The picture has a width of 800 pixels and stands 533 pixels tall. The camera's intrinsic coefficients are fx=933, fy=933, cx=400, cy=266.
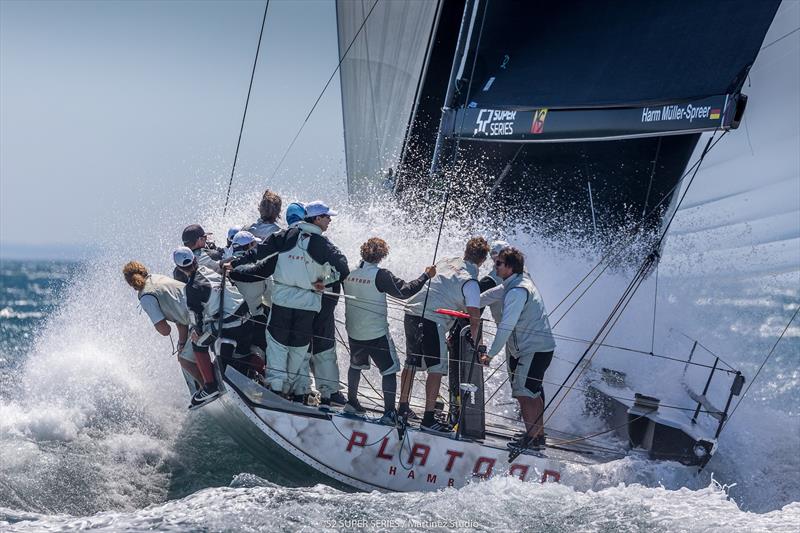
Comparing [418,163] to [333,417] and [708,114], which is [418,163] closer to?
[708,114]

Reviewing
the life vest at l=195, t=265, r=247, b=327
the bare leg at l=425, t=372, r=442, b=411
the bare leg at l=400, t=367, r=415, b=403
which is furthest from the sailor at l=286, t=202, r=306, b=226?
the bare leg at l=425, t=372, r=442, b=411

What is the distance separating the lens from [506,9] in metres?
7.43

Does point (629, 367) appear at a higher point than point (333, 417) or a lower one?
higher

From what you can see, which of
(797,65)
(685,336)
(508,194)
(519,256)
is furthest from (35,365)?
(797,65)

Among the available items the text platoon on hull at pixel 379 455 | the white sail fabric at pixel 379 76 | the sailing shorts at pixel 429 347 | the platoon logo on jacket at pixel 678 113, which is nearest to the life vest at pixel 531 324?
the sailing shorts at pixel 429 347

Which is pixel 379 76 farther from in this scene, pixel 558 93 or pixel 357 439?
pixel 357 439

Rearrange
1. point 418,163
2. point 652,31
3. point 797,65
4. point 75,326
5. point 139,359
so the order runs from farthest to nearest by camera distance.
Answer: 1. point 418,163
2. point 797,65
3. point 75,326
4. point 139,359
5. point 652,31

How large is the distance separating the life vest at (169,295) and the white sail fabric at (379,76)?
157 inches

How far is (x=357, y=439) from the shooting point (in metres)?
5.45

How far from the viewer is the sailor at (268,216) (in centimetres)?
625

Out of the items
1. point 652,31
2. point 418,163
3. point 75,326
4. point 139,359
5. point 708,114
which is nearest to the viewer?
point 708,114

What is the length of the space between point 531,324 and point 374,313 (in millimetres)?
941

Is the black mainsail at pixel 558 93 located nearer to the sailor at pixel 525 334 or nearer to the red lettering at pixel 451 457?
the sailor at pixel 525 334

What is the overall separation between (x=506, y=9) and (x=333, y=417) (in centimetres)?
376
